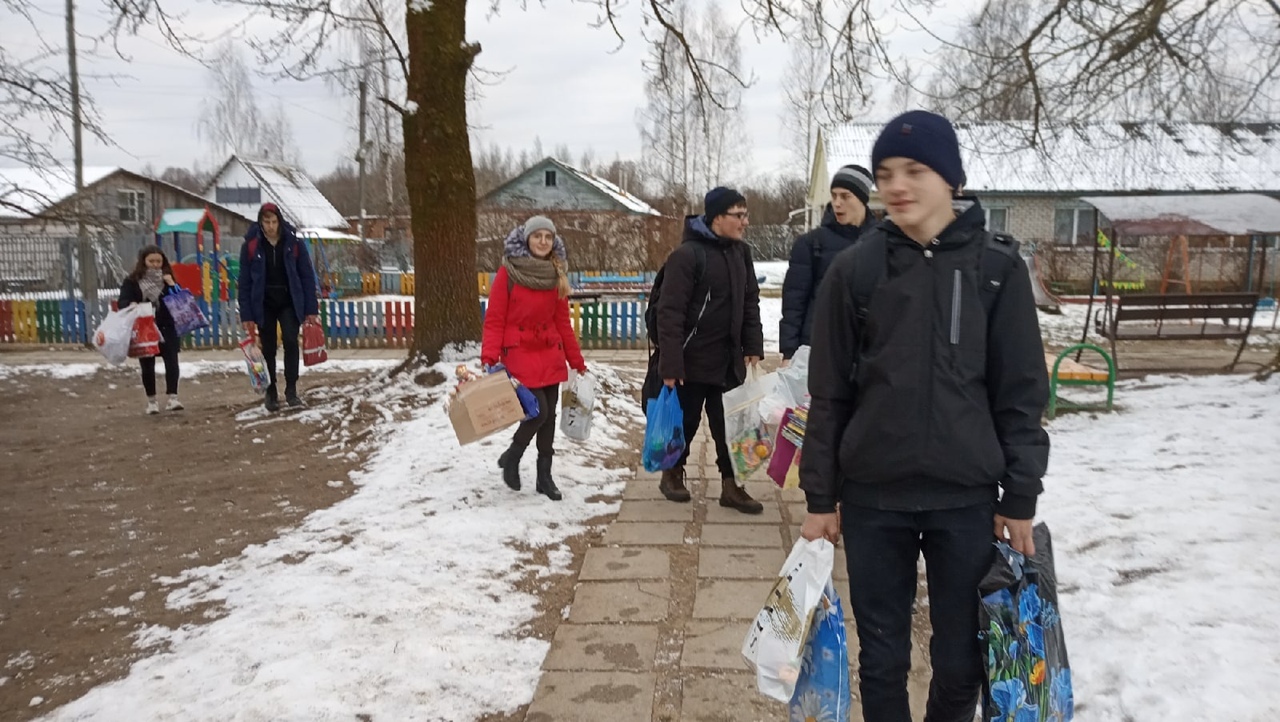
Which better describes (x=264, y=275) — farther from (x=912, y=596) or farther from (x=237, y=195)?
(x=237, y=195)

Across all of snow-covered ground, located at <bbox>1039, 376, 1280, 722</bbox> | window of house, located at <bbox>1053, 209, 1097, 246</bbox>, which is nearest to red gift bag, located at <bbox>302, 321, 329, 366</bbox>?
snow-covered ground, located at <bbox>1039, 376, 1280, 722</bbox>

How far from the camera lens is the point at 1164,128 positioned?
10695 mm

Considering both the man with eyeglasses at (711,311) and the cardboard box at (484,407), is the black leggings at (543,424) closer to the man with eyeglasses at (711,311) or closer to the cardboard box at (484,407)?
the cardboard box at (484,407)

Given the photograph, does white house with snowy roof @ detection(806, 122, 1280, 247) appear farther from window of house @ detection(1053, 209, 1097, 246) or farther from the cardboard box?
the cardboard box

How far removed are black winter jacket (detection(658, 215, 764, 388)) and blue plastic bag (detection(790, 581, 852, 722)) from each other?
8.58 feet

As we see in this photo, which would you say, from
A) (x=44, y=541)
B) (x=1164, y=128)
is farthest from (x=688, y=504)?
(x=1164, y=128)

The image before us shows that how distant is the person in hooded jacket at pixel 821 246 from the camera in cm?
465

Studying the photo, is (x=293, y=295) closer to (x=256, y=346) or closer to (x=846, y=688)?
(x=256, y=346)

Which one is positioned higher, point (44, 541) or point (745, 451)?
point (745, 451)

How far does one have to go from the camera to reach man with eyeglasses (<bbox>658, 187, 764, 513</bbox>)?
16.1 feet

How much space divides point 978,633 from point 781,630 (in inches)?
20.5

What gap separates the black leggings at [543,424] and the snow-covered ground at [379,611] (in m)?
0.34

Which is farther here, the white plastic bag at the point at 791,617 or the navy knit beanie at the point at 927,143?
the white plastic bag at the point at 791,617

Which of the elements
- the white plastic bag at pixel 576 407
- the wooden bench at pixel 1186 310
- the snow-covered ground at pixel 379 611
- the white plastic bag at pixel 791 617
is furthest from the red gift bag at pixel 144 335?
the wooden bench at pixel 1186 310
